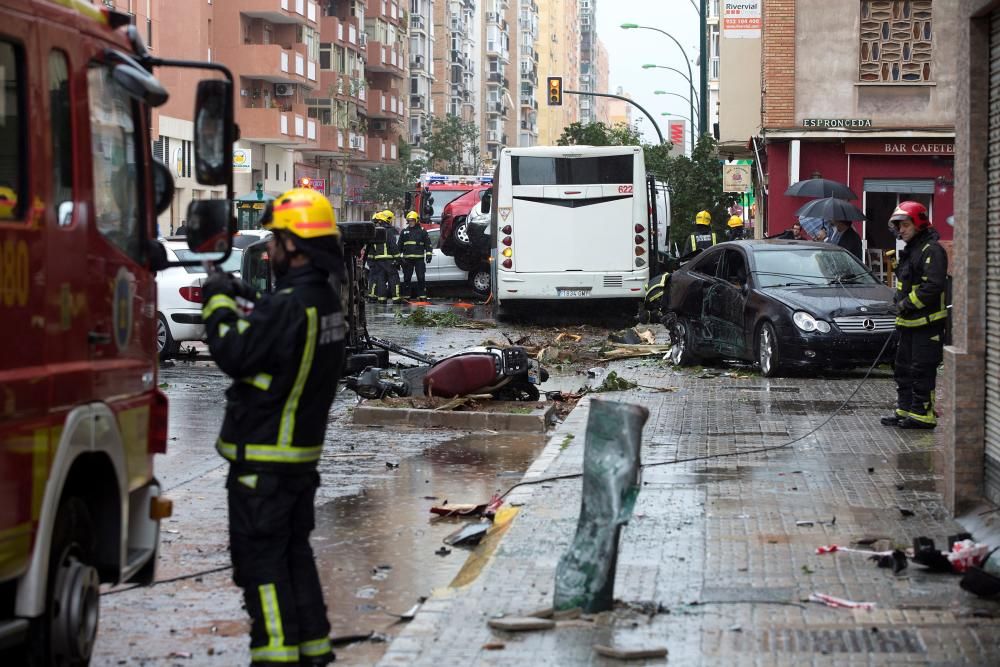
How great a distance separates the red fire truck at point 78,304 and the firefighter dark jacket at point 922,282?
298 inches

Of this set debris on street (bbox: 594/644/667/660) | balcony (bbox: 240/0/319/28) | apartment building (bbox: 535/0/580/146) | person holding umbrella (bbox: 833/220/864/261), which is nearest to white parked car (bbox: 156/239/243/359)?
person holding umbrella (bbox: 833/220/864/261)

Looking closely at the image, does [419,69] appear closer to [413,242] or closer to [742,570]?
[413,242]

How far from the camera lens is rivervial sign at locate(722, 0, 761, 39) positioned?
3547cm

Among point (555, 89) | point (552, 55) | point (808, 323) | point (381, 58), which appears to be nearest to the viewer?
point (808, 323)

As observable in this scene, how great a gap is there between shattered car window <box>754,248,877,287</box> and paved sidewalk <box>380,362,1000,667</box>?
5000 millimetres

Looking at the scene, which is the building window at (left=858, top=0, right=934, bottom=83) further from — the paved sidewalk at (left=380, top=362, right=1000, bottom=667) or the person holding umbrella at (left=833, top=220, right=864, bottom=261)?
the paved sidewalk at (left=380, top=362, right=1000, bottom=667)

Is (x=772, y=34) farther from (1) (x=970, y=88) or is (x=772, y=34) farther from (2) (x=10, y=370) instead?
(2) (x=10, y=370)

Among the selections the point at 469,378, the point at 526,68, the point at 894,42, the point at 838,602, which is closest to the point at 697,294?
the point at 469,378

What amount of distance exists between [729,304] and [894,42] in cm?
1439

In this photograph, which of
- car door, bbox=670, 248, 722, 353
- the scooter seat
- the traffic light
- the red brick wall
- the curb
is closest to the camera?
the curb

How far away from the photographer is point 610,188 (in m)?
25.2

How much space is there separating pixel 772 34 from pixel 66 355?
26.9m

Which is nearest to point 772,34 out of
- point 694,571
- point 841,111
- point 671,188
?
point 841,111

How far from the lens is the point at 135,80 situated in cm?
561
